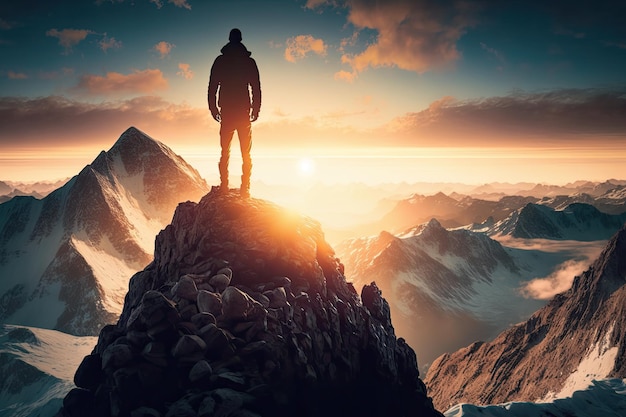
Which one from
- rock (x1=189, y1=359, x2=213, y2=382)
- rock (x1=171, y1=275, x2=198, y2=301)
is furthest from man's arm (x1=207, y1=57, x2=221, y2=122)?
rock (x1=189, y1=359, x2=213, y2=382)

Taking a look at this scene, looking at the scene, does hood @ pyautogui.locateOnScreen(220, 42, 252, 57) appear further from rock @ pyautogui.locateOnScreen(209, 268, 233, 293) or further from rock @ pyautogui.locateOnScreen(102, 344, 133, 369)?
rock @ pyautogui.locateOnScreen(102, 344, 133, 369)

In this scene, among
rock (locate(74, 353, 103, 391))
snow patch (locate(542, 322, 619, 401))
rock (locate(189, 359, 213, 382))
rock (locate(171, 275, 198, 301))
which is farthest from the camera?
snow patch (locate(542, 322, 619, 401))

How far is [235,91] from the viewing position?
829 inches

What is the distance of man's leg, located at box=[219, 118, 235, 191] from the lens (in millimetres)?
21750

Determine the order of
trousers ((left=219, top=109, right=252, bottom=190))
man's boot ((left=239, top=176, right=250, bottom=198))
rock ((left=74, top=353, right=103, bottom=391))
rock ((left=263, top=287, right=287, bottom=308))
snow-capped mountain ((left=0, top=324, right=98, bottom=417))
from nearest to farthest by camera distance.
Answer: rock ((left=74, top=353, right=103, bottom=391)), rock ((left=263, top=287, right=287, bottom=308)), trousers ((left=219, top=109, right=252, bottom=190)), man's boot ((left=239, top=176, right=250, bottom=198)), snow-capped mountain ((left=0, top=324, right=98, bottom=417))

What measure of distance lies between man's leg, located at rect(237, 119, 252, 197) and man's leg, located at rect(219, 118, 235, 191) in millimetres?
547

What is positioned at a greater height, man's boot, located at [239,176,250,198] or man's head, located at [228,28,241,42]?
man's head, located at [228,28,241,42]

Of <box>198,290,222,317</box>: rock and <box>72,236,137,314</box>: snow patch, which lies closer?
<box>198,290,222,317</box>: rock

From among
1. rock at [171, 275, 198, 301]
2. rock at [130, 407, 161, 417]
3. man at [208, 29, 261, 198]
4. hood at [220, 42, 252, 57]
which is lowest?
rock at [130, 407, 161, 417]

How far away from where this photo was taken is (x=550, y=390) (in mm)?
137000

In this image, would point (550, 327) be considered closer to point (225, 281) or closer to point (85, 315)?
point (225, 281)

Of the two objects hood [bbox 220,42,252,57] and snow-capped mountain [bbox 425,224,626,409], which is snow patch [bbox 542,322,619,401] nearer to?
snow-capped mountain [bbox 425,224,626,409]

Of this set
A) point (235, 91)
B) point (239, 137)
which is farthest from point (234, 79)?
point (239, 137)

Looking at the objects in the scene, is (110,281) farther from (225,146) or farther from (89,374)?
(89,374)
